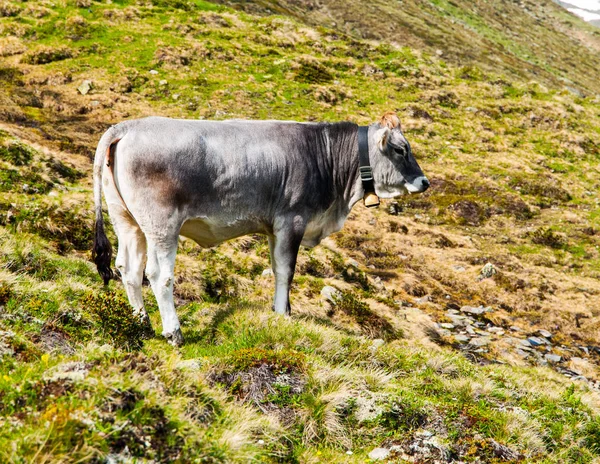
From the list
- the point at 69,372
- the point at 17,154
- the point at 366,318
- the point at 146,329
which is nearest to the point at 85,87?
the point at 17,154

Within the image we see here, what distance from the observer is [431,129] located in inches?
1356

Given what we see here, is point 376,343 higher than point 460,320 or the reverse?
higher

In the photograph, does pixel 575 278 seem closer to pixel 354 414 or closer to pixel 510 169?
pixel 510 169

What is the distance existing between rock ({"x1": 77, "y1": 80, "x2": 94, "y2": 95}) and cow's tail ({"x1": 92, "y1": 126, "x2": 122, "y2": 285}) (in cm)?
2457

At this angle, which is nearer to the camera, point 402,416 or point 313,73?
point 402,416

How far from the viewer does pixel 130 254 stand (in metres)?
8.31

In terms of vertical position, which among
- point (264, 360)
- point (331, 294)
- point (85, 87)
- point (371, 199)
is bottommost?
point (85, 87)

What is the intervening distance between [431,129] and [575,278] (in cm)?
1644

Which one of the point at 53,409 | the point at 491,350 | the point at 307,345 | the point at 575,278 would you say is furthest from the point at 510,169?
the point at 53,409

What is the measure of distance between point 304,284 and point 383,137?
4.79 metres

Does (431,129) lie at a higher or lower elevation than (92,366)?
lower

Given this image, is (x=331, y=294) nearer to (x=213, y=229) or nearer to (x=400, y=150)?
(x=400, y=150)

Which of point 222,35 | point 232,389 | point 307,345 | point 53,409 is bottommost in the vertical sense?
point 222,35

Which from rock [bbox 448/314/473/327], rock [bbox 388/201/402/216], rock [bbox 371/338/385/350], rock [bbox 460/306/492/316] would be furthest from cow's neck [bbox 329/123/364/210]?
rock [bbox 388/201/402/216]
